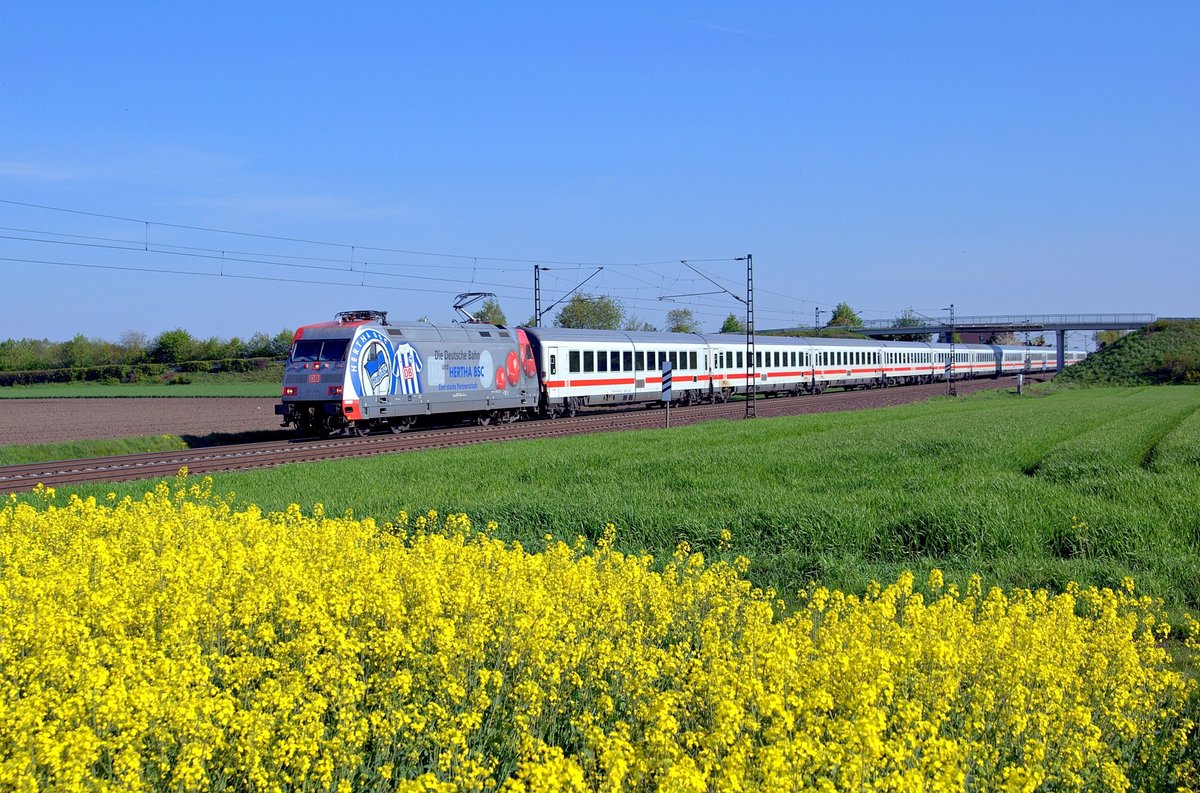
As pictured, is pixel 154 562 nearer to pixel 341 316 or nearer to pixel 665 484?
pixel 665 484

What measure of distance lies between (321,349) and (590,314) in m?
75.4

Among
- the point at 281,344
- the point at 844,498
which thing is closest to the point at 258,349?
the point at 281,344

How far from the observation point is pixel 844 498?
14.0 meters

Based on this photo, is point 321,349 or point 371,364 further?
point 371,364

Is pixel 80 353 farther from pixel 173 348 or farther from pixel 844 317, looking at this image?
pixel 844 317

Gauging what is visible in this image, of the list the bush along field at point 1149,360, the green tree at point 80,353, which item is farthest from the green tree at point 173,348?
the bush along field at point 1149,360

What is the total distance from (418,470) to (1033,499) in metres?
11.0

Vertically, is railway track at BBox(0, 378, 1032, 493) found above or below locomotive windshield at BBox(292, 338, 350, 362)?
below

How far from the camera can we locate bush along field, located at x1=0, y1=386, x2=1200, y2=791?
429 centimetres

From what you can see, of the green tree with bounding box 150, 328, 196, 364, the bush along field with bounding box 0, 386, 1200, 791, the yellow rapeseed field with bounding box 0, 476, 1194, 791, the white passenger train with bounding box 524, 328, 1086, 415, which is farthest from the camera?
the green tree with bounding box 150, 328, 196, 364

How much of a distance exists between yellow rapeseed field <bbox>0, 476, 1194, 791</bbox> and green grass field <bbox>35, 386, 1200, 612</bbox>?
281 centimetres

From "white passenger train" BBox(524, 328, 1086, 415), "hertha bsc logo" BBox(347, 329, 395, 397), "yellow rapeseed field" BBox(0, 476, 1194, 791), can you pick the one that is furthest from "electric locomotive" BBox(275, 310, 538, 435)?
"yellow rapeseed field" BBox(0, 476, 1194, 791)

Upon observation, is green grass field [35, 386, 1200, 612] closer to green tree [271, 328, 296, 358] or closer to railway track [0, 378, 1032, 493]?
railway track [0, 378, 1032, 493]

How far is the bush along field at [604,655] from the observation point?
429cm
